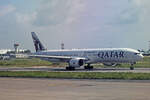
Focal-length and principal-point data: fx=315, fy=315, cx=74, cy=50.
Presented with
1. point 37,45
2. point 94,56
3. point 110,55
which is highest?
point 37,45

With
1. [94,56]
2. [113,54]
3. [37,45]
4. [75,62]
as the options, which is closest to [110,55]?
[113,54]

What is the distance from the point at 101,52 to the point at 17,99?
37.3 m

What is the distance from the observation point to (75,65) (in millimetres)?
50844

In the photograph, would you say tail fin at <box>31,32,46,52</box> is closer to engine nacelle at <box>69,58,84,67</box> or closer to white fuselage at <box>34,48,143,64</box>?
white fuselage at <box>34,48,143,64</box>

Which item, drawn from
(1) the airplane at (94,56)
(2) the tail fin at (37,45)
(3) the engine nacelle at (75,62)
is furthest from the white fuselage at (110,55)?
(2) the tail fin at (37,45)

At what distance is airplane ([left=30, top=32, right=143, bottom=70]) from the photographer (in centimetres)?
5050

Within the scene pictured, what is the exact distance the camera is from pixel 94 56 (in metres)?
53.1

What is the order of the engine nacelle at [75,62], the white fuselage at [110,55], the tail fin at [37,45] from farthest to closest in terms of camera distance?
the tail fin at [37,45]
the engine nacelle at [75,62]
the white fuselage at [110,55]

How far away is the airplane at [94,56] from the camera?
50500mm

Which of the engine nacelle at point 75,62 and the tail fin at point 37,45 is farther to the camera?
the tail fin at point 37,45

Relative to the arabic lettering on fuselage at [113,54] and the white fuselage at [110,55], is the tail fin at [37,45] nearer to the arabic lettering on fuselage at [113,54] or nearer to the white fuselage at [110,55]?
the white fuselage at [110,55]

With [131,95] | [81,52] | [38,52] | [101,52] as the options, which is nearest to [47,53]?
[38,52]

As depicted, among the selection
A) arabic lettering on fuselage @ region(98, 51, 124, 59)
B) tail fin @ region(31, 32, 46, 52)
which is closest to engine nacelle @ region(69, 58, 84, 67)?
arabic lettering on fuselage @ region(98, 51, 124, 59)

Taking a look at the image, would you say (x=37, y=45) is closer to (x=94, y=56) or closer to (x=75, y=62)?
(x=94, y=56)
